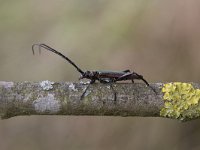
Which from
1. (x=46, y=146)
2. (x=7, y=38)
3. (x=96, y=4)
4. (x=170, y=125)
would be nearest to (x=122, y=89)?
(x=170, y=125)

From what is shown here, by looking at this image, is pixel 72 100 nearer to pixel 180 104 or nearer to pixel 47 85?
pixel 47 85

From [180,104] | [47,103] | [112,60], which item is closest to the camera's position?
[47,103]

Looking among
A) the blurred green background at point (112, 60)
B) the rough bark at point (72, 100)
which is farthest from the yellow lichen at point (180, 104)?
the blurred green background at point (112, 60)

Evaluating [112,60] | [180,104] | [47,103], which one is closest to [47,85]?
[47,103]

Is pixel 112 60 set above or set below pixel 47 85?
above

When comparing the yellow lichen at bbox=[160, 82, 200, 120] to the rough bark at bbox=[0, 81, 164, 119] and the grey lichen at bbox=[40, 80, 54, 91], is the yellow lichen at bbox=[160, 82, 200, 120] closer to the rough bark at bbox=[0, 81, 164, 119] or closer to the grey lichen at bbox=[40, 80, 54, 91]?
the rough bark at bbox=[0, 81, 164, 119]

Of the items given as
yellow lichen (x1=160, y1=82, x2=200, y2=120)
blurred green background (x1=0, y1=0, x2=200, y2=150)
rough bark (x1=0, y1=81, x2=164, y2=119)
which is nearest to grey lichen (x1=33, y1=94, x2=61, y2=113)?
rough bark (x1=0, y1=81, x2=164, y2=119)

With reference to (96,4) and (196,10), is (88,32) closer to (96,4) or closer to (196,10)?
(96,4)

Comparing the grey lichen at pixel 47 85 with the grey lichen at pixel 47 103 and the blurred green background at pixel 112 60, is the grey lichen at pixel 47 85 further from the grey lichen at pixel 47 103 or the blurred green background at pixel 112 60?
the blurred green background at pixel 112 60
